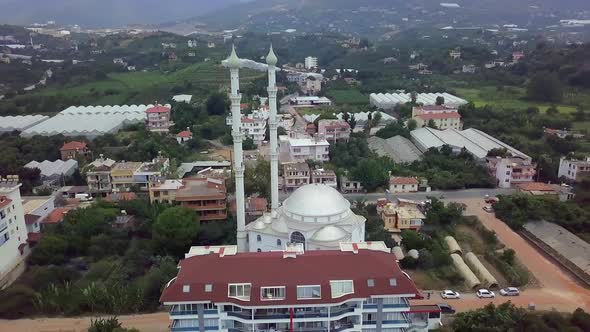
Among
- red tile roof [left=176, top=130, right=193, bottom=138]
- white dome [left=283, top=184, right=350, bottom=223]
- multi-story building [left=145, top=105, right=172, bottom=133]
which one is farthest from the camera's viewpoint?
multi-story building [left=145, top=105, right=172, bottom=133]

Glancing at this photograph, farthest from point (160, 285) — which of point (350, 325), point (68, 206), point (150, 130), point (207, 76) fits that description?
point (207, 76)

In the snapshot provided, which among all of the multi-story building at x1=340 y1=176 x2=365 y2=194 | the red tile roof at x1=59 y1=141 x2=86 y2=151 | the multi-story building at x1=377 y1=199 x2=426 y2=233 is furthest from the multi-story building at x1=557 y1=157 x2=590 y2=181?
the red tile roof at x1=59 y1=141 x2=86 y2=151

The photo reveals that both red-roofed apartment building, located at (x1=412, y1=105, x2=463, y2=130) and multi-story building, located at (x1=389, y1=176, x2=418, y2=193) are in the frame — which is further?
red-roofed apartment building, located at (x1=412, y1=105, x2=463, y2=130)

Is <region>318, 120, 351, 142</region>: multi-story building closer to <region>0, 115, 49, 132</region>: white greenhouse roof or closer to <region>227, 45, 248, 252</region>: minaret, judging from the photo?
<region>227, 45, 248, 252</region>: minaret

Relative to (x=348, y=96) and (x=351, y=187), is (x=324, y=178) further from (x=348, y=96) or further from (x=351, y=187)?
(x=348, y=96)

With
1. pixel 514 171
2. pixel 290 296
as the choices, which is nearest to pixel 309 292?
pixel 290 296

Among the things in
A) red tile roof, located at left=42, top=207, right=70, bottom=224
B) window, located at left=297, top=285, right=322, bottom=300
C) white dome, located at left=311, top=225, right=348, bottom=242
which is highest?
window, located at left=297, top=285, right=322, bottom=300

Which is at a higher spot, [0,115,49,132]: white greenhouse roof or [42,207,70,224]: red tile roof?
[0,115,49,132]: white greenhouse roof
